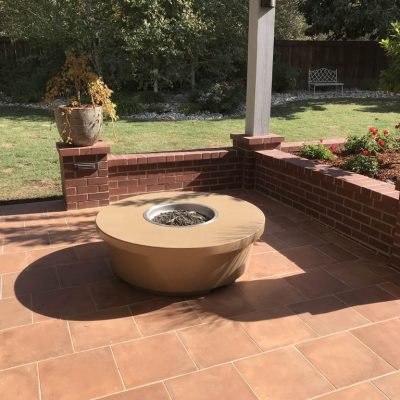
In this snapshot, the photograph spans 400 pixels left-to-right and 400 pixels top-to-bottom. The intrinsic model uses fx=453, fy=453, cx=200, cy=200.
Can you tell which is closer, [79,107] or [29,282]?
[29,282]

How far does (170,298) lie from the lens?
3.05 m

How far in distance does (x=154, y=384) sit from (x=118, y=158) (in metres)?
3.20

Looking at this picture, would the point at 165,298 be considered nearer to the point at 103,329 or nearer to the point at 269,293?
the point at 103,329

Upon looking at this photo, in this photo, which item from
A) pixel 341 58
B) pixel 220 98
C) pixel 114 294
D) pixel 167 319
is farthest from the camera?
pixel 341 58

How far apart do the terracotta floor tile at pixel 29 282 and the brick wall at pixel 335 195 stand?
2.56m

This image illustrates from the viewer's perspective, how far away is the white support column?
199 inches

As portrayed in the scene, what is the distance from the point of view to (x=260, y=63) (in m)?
5.19

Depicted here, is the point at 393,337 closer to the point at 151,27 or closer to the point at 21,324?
the point at 21,324

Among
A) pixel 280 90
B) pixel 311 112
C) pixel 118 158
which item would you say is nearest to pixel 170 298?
pixel 118 158

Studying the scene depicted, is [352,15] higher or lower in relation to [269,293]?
higher

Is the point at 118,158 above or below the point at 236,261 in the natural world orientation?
above

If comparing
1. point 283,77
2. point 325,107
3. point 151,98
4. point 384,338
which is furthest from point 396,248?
point 283,77

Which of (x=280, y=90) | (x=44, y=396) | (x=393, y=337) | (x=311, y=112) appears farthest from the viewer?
A: (x=280, y=90)

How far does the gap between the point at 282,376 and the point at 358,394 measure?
36cm
